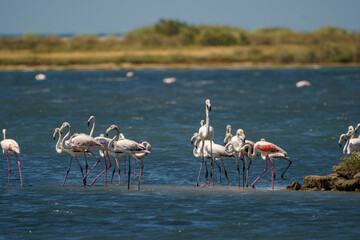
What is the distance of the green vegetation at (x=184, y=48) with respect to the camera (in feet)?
229

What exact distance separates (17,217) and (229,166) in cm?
693

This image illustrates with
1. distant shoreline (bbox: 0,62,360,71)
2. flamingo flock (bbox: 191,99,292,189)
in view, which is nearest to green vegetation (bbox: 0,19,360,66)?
distant shoreline (bbox: 0,62,360,71)

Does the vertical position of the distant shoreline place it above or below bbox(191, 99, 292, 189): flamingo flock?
above

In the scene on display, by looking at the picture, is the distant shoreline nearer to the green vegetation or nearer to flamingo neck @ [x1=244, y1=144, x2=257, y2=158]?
the green vegetation

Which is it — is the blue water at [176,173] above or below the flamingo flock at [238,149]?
below

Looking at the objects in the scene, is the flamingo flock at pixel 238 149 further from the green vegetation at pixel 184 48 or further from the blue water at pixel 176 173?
the green vegetation at pixel 184 48

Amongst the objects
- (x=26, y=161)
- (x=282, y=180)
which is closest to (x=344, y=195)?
(x=282, y=180)

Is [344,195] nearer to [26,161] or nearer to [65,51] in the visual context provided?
[26,161]

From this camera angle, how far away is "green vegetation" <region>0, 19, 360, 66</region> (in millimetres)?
69875

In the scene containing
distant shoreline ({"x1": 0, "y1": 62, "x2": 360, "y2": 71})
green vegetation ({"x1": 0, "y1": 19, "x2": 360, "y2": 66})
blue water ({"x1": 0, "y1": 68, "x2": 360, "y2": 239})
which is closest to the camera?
blue water ({"x1": 0, "y1": 68, "x2": 360, "y2": 239})

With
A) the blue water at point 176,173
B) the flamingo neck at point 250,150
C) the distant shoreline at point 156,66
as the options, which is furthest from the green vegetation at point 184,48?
the flamingo neck at point 250,150

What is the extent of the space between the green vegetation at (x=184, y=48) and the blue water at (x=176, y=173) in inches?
1117

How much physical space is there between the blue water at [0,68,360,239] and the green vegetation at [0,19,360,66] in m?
28.4

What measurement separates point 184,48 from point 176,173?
205 feet
